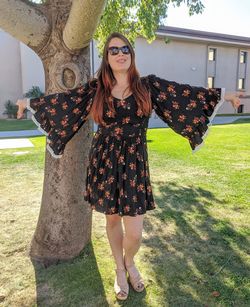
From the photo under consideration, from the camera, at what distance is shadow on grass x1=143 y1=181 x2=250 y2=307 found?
2.67 metres


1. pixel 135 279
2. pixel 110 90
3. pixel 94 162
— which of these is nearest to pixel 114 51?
pixel 110 90

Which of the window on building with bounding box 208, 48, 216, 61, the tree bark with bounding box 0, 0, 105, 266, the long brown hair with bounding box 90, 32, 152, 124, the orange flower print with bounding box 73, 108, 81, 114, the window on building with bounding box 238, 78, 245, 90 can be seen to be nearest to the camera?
the long brown hair with bounding box 90, 32, 152, 124

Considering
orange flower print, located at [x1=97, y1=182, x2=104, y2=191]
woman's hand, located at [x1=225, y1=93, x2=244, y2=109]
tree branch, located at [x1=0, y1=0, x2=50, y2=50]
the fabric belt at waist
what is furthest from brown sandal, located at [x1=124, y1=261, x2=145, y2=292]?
tree branch, located at [x1=0, y1=0, x2=50, y2=50]

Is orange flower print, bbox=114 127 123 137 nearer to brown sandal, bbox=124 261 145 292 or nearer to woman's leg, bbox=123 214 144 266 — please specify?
woman's leg, bbox=123 214 144 266

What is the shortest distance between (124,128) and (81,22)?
2.81 feet

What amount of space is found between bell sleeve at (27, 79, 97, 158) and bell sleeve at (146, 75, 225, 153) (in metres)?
0.49

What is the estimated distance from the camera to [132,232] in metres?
2.61

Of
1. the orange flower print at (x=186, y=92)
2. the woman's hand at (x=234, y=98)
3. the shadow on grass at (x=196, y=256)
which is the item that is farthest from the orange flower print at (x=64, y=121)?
the shadow on grass at (x=196, y=256)

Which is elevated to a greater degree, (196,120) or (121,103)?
(121,103)

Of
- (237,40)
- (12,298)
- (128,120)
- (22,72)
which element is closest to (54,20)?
(128,120)

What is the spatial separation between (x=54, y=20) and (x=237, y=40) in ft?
88.9

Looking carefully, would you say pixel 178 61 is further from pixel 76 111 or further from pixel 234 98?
pixel 76 111

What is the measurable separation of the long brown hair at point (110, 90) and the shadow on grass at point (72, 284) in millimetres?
1323

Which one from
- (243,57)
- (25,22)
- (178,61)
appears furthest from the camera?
(243,57)
